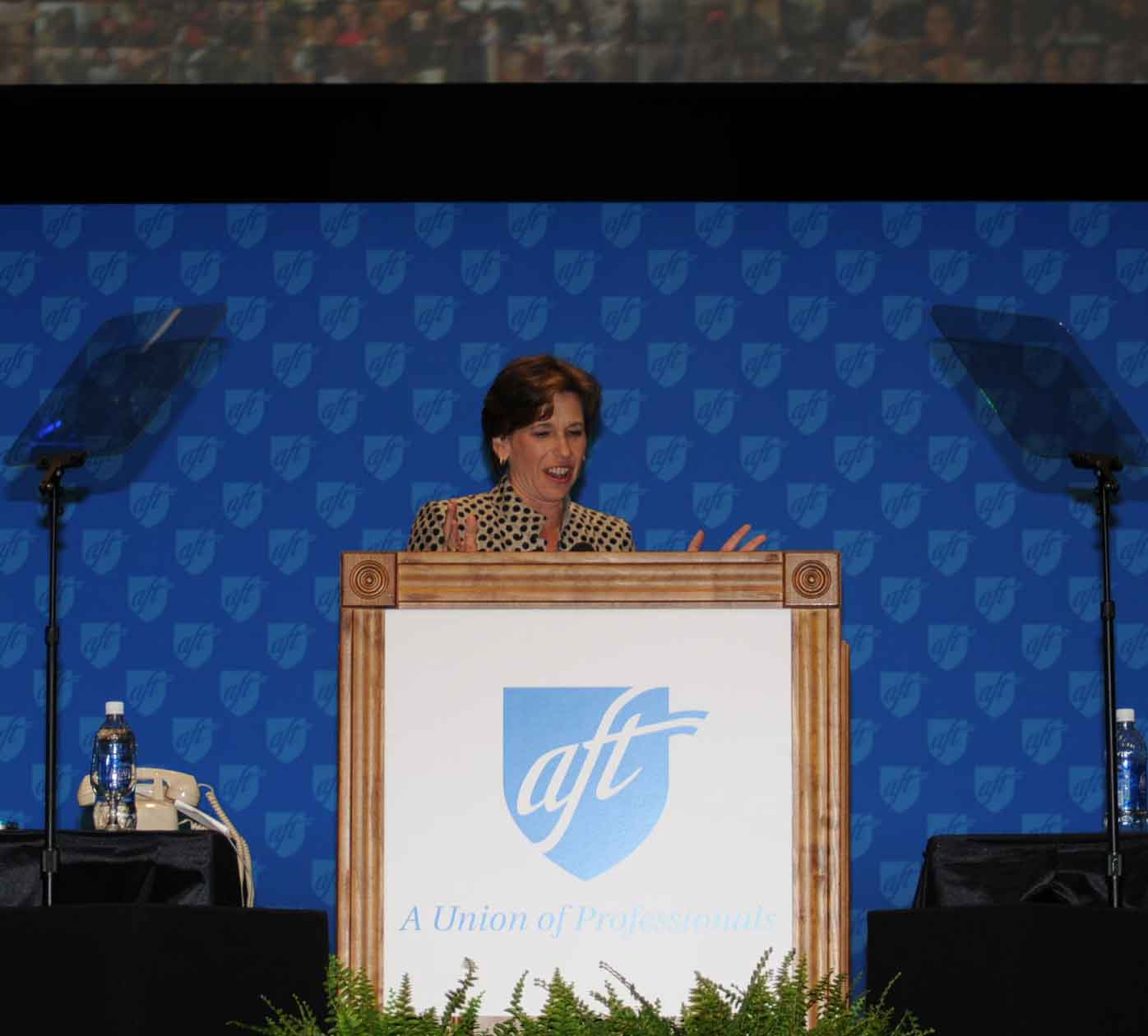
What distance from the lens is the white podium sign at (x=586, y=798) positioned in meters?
1.99

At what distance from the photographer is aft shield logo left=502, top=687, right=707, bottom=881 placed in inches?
79.1

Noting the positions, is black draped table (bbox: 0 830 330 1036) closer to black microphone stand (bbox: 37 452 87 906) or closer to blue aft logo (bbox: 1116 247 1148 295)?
black microphone stand (bbox: 37 452 87 906)

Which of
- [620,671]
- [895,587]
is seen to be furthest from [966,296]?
[620,671]

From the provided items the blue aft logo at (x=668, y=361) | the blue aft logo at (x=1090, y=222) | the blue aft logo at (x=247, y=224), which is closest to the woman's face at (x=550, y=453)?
the blue aft logo at (x=668, y=361)

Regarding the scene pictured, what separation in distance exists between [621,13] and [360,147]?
3.57ft

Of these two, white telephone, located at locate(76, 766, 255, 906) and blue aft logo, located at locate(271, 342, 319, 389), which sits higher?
blue aft logo, located at locate(271, 342, 319, 389)

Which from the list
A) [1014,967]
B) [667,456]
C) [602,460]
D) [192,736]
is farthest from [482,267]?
[1014,967]

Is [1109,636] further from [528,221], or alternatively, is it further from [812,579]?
[528,221]

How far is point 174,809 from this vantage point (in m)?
3.16

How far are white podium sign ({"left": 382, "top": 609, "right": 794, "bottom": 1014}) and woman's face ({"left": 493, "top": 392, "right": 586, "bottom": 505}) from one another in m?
1.36

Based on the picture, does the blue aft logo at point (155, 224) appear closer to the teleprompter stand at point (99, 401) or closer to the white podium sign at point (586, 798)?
the teleprompter stand at point (99, 401)

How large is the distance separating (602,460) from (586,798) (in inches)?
98.9

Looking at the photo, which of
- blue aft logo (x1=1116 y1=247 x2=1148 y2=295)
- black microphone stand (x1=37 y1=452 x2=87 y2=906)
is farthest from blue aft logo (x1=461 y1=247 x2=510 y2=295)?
black microphone stand (x1=37 y1=452 x2=87 y2=906)

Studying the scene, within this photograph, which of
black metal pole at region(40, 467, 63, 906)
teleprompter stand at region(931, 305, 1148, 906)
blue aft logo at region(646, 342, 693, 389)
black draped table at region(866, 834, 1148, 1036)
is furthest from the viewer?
blue aft logo at region(646, 342, 693, 389)
